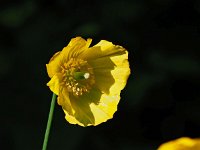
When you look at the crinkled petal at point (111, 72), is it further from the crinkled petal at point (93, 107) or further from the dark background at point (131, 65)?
the dark background at point (131, 65)

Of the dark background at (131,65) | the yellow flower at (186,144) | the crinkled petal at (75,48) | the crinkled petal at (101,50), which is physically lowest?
the dark background at (131,65)

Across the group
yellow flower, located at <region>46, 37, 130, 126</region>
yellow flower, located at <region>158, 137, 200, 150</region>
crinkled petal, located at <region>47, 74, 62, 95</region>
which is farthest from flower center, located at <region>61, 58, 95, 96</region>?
yellow flower, located at <region>158, 137, 200, 150</region>

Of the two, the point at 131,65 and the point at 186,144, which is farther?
the point at 131,65

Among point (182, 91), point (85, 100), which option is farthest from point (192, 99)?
point (85, 100)

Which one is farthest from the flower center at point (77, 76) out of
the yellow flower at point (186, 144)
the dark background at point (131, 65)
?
the yellow flower at point (186, 144)

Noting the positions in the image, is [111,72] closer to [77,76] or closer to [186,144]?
[77,76]

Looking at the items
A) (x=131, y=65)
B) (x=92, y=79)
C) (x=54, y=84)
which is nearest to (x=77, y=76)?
(x=92, y=79)

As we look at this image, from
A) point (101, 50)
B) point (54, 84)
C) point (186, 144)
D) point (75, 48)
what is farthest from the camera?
point (101, 50)

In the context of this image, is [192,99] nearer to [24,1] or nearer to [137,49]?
[137,49]

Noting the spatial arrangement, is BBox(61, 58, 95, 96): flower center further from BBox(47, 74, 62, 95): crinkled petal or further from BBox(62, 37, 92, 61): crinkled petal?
BBox(47, 74, 62, 95): crinkled petal
